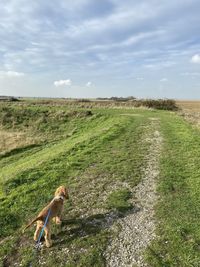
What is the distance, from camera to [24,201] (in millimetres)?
9242

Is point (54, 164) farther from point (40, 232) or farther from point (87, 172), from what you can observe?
point (40, 232)

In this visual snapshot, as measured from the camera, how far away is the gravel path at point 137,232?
6.07 metres

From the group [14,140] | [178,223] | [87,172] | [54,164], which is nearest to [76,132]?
[14,140]

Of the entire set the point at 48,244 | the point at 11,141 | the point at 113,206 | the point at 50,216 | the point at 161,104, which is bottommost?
the point at 11,141

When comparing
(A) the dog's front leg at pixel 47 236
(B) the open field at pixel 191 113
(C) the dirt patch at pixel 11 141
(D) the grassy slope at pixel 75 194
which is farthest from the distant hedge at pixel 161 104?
(A) the dog's front leg at pixel 47 236

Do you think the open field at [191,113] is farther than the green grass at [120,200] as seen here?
Yes

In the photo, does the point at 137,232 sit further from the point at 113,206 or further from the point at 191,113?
the point at 191,113

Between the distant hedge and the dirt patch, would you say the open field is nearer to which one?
the distant hedge

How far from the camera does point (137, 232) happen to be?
23.2ft

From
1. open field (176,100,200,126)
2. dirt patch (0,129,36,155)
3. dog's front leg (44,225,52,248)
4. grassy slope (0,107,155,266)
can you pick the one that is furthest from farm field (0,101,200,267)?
open field (176,100,200,126)

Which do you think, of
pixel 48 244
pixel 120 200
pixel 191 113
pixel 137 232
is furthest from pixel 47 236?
pixel 191 113

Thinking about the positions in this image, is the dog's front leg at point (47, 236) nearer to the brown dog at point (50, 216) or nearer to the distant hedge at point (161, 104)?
the brown dog at point (50, 216)

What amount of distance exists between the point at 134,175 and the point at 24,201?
4.28m

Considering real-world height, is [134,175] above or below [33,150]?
above
